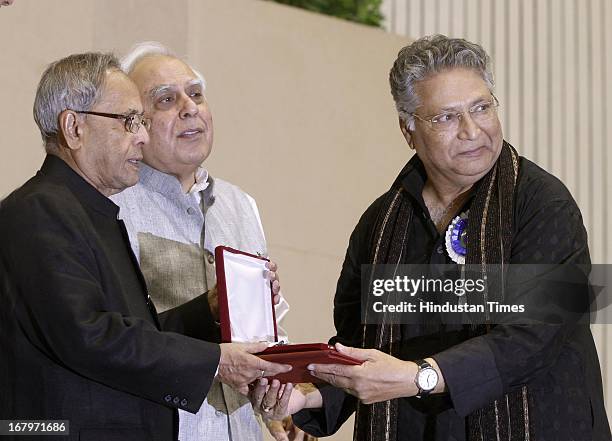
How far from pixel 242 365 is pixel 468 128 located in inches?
36.0

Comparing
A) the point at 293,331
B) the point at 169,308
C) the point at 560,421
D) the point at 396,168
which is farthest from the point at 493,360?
the point at 396,168

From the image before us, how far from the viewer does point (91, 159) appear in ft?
9.09

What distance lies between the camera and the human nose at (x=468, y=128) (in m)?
3.08

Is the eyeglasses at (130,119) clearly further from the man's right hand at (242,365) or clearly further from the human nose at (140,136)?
the man's right hand at (242,365)

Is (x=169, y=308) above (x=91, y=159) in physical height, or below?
below

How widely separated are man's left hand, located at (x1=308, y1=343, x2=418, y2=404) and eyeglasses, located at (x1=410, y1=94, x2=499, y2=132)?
689mm

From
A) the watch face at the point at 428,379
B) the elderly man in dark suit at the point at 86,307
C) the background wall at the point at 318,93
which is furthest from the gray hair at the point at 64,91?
the background wall at the point at 318,93

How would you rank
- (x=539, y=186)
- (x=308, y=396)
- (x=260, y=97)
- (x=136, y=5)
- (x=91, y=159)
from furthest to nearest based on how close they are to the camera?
1. (x=260, y=97)
2. (x=136, y=5)
3. (x=308, y=396)
4. (x=539, y=186)
5. (x=91, y=159)

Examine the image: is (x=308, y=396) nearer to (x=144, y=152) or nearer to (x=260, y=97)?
(x=144, y=152)

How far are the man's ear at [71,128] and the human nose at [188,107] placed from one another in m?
0.67

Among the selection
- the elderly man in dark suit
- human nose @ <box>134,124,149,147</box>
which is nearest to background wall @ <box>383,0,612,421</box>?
human nose @ <box>134,124,149,147</box>

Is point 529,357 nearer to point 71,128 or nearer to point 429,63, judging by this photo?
point 429,63

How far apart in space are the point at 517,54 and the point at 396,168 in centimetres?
100

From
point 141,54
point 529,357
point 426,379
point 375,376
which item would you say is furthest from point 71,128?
point 529,357
